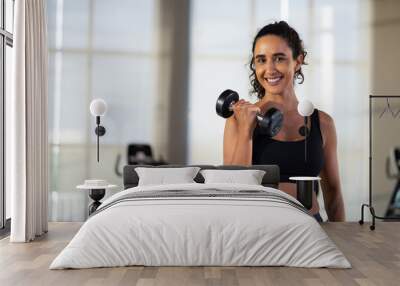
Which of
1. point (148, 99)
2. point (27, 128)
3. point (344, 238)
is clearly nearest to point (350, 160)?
point (344, 238)

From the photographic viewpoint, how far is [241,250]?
4379 millimetres

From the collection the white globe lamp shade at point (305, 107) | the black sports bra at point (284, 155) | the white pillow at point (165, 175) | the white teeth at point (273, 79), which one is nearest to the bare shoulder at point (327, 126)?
the black sports bra at point (284, 155)

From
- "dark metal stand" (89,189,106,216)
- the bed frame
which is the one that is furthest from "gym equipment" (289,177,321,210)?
"dark metal stand" (89,189,106,216)

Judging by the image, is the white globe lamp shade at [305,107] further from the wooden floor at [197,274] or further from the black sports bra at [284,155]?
the wooden floor at [197,274]

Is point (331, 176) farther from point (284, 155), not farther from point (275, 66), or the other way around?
point (275, 66)

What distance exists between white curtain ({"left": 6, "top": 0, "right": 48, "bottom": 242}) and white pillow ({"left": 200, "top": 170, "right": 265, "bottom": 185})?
1898 millimetres

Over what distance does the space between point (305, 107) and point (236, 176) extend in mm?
1253

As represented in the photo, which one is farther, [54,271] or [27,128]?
[27,128]

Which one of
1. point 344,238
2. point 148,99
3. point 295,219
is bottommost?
point 344,238

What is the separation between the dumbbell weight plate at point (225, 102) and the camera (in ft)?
23.8

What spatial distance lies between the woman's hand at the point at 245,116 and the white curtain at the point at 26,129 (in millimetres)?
2441

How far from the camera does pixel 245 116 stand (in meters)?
7.22

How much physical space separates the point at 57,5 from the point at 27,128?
2163 millimetres

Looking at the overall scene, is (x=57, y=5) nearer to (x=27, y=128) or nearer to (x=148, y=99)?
(x=148, y=99)
